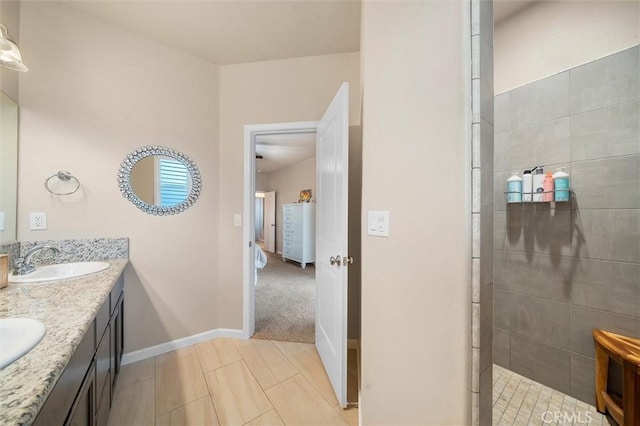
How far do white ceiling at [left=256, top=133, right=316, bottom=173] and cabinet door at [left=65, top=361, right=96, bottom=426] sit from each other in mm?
3257

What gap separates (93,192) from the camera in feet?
5.78

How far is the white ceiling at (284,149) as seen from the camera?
425cm

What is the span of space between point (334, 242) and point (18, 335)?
4.51 ft

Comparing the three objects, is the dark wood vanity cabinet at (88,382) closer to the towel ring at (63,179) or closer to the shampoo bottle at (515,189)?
the towel ring at (63,179)

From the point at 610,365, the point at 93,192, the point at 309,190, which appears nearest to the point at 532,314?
the point at 610,365

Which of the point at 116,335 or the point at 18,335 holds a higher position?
the point at 18,335

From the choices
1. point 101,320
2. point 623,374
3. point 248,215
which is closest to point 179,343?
point 101,320

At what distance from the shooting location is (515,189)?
165 cm

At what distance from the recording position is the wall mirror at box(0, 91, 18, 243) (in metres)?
1.42

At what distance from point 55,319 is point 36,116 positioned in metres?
1.64

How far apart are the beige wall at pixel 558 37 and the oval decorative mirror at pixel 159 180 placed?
2.68 m

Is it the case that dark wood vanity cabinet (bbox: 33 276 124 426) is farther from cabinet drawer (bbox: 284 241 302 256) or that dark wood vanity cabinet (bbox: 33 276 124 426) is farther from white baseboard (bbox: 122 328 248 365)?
cabinet drawer (bbox: 284 241 302 256)

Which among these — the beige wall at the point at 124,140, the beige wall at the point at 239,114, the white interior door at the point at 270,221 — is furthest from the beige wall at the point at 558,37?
the white interior door at the point at 270,221

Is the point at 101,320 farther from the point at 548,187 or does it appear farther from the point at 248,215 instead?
the point at 548,187
